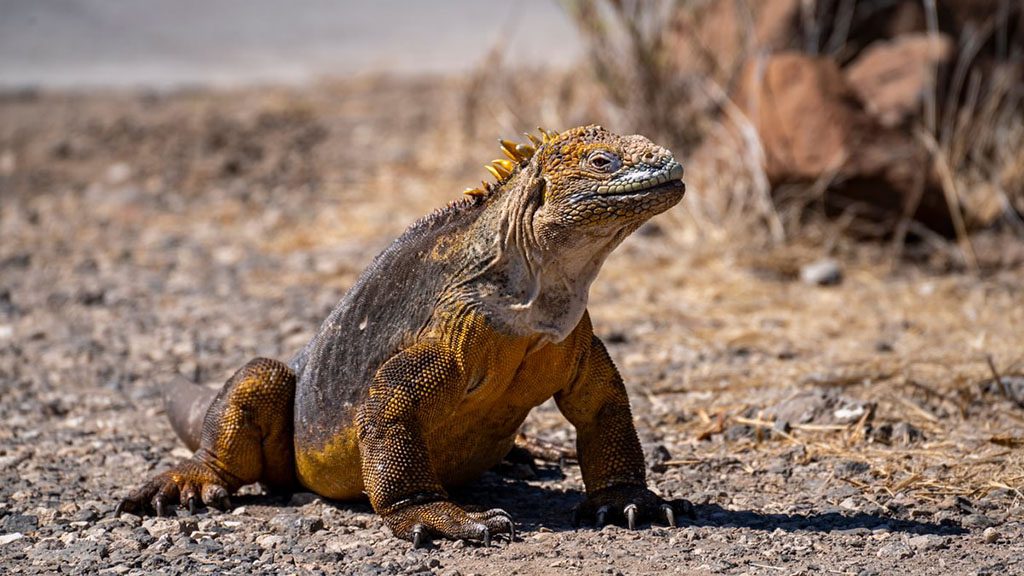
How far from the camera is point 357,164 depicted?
46.4ft

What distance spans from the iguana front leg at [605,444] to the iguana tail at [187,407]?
5.70 feet

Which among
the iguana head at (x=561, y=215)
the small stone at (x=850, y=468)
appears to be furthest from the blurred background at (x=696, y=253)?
the iguana head at (x=561, y=215)

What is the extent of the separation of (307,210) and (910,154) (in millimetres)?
5184

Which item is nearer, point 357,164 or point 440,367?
point 440,367

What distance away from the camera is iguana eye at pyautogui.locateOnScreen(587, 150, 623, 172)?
16.8ft

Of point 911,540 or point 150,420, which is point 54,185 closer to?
point 150,420

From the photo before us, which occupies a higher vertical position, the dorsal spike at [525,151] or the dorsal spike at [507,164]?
the dorsal spike at [525,151]

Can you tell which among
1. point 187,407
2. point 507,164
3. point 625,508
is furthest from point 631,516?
point 187,407

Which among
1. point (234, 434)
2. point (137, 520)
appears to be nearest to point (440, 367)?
point (234, 434)

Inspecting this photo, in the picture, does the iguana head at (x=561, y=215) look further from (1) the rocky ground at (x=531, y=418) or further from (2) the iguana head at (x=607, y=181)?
(1) the rocky ground at (x=531, y=418)

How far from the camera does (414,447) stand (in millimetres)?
5332

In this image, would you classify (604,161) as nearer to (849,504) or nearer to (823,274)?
(849,504)

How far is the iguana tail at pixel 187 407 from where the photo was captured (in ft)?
21.4

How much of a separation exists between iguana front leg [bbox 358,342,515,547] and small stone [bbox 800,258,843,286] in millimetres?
5036
